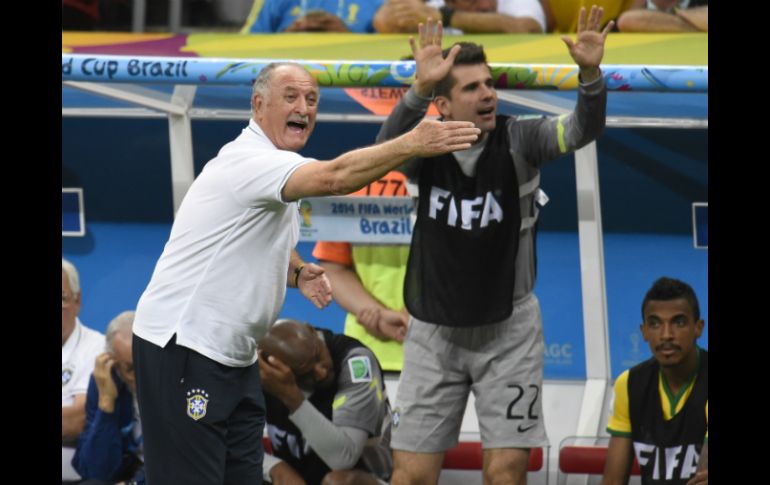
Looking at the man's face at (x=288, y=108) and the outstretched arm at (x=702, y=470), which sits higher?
the man's face at (x=288, y=108)

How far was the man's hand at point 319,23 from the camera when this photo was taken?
22.4 feet

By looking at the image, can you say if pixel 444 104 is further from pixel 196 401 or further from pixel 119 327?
pixel 119 327

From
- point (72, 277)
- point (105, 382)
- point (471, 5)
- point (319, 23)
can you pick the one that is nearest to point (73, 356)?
point (72, 277)

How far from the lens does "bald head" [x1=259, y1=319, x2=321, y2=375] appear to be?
5062mm

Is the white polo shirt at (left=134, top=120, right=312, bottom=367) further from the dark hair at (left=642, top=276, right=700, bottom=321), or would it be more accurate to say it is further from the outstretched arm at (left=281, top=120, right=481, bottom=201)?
the dark hair at (left=642, top=276, right=700, bottom=321)

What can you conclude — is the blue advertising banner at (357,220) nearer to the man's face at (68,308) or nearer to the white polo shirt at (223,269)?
the man's face at (68,308)

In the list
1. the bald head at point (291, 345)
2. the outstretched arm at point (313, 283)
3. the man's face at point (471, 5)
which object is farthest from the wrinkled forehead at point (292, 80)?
the man's face at point (471, 5)

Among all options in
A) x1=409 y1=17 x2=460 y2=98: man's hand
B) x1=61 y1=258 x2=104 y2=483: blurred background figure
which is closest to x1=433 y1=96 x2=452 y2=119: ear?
x1=409 y1=17 x2=460 y2=98: man's hand

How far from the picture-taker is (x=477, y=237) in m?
4.57

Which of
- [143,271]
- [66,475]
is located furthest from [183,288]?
[143,271]

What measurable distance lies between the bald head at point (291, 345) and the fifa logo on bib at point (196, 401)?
1.22 meters

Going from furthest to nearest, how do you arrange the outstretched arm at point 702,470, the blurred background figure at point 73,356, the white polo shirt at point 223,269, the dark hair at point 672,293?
the blurred background figure at point 73,356
the dark hair at point 672,293
the outstretched arm at point 702,470
the white polo shirt at point 223,269

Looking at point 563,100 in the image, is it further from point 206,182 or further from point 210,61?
point 206,182

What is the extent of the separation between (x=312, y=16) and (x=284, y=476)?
267cm
